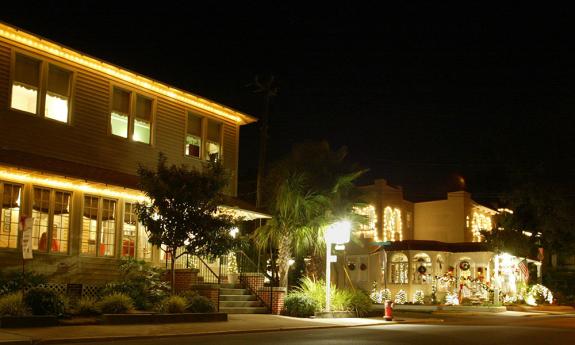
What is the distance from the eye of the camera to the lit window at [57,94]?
21906 millimetres

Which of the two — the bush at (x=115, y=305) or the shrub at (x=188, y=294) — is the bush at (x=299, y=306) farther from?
the bush at (x=115, y=305)

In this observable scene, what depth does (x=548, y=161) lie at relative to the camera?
1784 inches

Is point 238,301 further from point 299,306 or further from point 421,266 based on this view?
point 421,266

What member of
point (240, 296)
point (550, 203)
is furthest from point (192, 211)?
point (550, 203)

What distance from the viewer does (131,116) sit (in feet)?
80.4

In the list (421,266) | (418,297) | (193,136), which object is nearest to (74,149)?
(193,136)

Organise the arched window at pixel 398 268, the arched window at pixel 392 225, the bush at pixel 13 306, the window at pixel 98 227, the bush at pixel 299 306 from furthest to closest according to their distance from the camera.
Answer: the arched window at pixel 392 225, the arched window at pixel 398 268, the bush at pixel 299 306, the window at pixel 98 227, the bush at pixel 13 306

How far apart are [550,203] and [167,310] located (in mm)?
32908

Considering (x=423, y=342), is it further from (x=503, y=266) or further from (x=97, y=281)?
(x=503, y=266)

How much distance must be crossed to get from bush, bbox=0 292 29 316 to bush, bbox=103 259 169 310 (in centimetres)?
Result: 373

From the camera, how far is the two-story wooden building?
66.6ft

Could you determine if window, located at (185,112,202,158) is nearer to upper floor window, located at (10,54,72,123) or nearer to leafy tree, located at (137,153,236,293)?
upper floor window, located at (10,54,72,123)

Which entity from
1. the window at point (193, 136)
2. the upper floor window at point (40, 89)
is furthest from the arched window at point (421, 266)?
the upper floor window at point (40, 89)

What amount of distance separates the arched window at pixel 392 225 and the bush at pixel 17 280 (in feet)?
92.5
